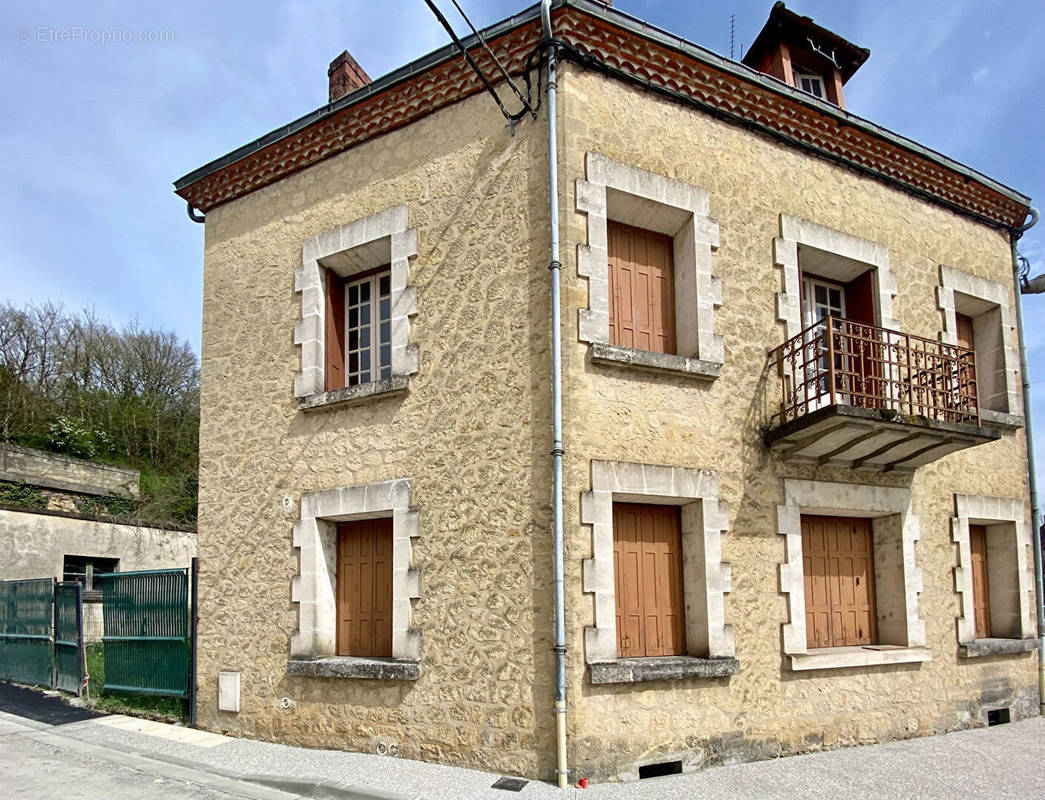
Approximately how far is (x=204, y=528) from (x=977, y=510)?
8.62 metres

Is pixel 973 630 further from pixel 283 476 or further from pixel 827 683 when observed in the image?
pixel 283 476

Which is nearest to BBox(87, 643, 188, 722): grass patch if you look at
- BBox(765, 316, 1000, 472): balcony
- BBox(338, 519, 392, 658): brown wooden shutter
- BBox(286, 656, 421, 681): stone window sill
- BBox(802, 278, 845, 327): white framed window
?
BBox(286, 656, 421, 681): stone window sill

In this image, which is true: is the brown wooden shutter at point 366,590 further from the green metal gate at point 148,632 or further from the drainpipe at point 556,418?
the green metal gate at point 148,632

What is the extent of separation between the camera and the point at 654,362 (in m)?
6.86

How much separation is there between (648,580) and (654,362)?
1919 millimetres

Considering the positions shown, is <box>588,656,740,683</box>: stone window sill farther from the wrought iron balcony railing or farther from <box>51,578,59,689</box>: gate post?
<box>51,578,59,689</box>: gate post

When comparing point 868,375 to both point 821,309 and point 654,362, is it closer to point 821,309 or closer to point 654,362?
point 821,309

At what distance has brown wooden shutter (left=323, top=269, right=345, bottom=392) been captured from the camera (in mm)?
8219

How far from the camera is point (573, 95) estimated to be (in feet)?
22.9

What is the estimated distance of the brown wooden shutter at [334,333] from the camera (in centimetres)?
822

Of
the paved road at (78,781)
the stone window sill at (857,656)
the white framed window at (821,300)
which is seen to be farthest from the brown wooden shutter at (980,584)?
the paved road at (78,781)

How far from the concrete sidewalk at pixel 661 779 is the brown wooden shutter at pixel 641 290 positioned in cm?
370

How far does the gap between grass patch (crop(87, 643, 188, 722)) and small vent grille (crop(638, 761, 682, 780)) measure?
5003mm

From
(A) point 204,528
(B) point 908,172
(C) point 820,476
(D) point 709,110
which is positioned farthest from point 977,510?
(A) point 204,528
